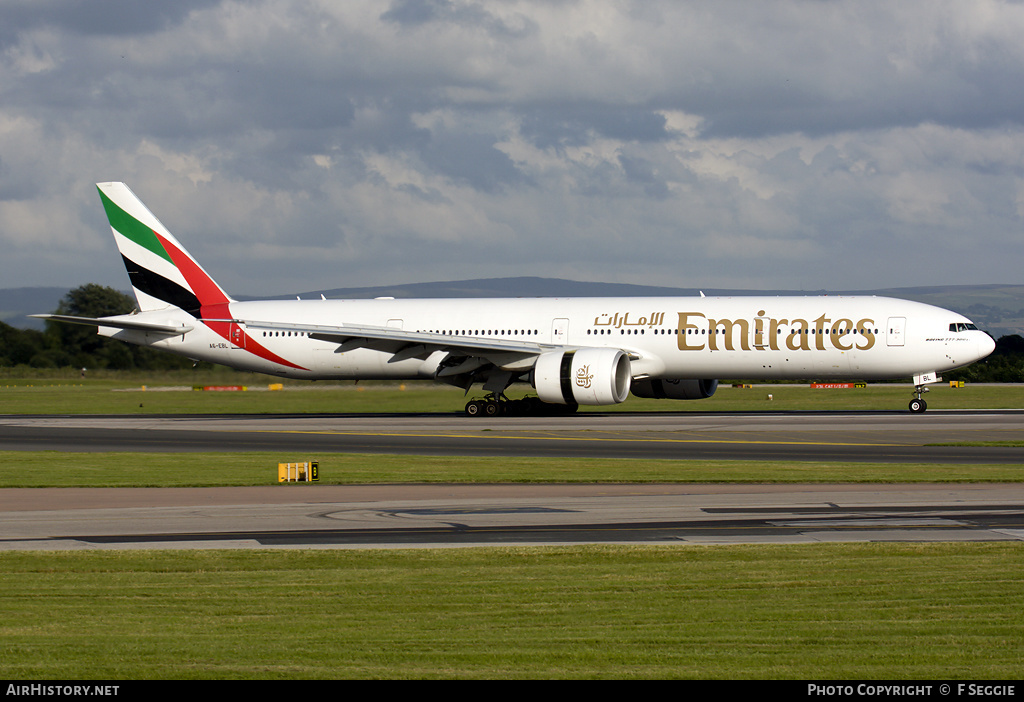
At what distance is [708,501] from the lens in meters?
17.7

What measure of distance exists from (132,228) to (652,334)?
2289cm

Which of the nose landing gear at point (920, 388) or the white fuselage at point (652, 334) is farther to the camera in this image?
the nose landing gear at point (920, 388)

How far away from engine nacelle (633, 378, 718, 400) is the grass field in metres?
31.7

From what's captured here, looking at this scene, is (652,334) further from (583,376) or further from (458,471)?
(458,471)

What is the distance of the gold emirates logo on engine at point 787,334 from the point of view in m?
39.7

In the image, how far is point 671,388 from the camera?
148ft

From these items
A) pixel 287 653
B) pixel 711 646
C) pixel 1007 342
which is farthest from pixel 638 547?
pixel 1007 342

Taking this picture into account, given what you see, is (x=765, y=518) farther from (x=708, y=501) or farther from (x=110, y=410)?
(x=110, y=410)

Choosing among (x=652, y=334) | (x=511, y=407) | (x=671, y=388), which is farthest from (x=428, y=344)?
(x=671, y=388)

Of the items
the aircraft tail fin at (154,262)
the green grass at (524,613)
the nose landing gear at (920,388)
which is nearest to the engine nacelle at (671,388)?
the nose landing gear at (920,388)

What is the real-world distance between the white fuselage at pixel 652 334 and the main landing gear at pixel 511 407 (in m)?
1.91

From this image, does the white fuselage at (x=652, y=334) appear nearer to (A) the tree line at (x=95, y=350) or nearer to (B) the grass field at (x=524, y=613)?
(A) the tree line at (x=95, y=350)

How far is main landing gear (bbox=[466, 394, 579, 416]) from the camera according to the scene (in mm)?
42781
